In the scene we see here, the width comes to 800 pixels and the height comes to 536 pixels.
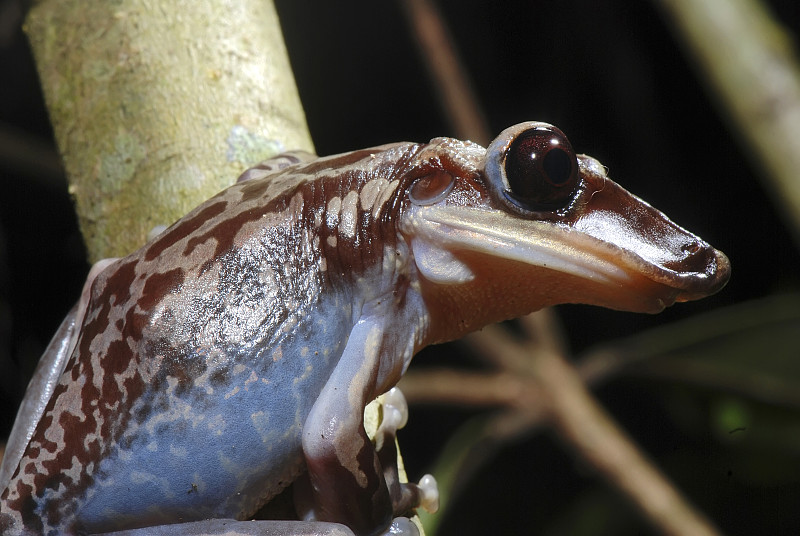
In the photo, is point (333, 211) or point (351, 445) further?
point (333, 211)

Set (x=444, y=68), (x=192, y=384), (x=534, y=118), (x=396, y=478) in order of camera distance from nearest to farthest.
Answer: (x=192, y=384)
(x=396, y=478)
(x=444, y=68)
(x=534, y=118)

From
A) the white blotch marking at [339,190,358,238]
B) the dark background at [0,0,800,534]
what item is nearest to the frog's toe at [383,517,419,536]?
the white blotch marking at [339,190,358,238]

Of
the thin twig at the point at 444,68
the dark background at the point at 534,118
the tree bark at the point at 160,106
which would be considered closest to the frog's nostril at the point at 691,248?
the tree bark at the point at 160,106

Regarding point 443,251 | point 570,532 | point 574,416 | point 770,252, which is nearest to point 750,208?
point 770,252

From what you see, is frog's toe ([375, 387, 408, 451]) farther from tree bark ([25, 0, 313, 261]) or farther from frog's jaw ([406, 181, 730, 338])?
tree bark ([25, 0, 313, 261])

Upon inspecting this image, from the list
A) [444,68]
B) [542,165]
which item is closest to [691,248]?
[542,165]

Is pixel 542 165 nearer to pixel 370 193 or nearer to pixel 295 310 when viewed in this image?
pixel 370 193
